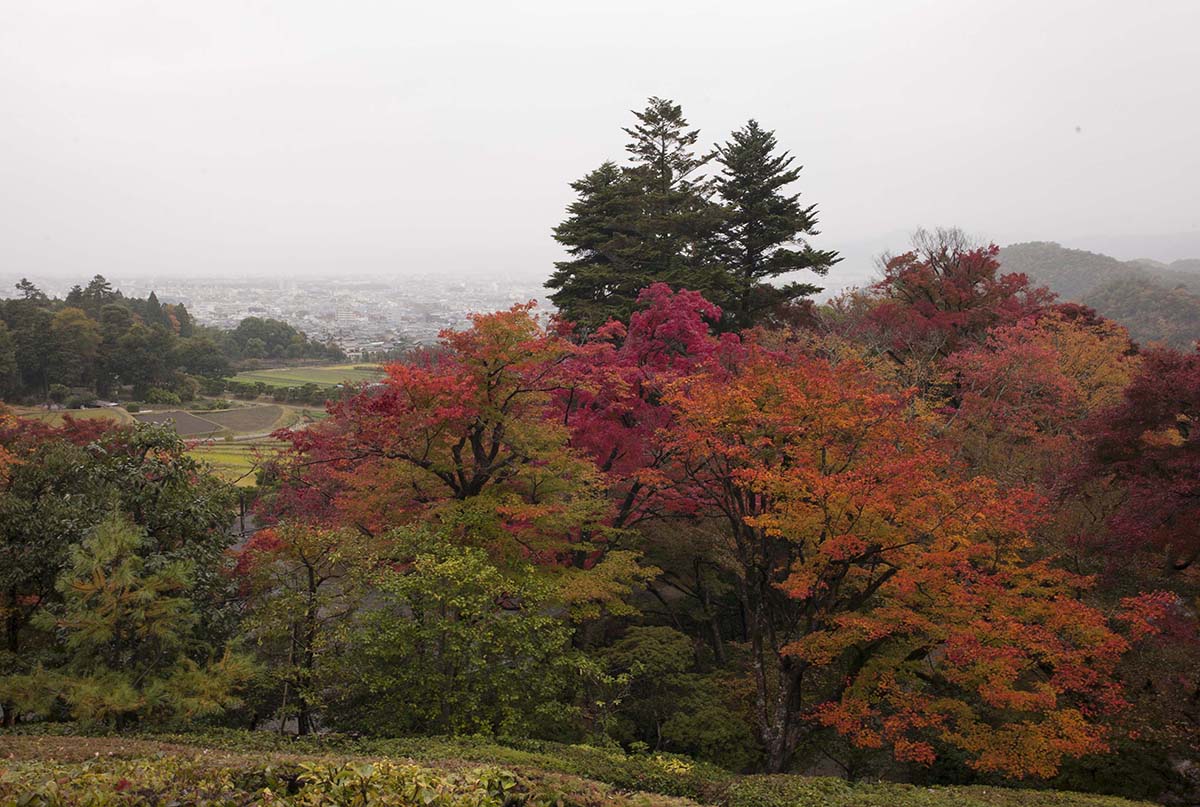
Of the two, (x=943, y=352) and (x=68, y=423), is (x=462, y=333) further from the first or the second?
(x=943, y=352)

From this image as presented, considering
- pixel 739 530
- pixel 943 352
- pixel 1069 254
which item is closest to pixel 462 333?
pixel 739 530

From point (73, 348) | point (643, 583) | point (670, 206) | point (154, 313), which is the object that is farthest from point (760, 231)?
point (154, 313)

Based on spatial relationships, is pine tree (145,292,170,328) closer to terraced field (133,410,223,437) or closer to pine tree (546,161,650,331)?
terraced field (133,410,223,437)

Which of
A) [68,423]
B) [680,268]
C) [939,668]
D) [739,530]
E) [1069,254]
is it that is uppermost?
[1069,254]

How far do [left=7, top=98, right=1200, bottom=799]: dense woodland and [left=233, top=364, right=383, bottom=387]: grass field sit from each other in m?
Result: 54.7

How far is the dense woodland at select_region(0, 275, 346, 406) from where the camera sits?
48.7 m

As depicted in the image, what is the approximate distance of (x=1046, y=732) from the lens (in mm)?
9727

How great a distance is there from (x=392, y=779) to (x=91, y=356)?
6275 centimetres

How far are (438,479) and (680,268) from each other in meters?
14.9

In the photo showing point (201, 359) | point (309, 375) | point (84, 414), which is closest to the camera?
point (84, 414)

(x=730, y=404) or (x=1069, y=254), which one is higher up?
(x=1069, y=254)

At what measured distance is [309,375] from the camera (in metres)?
75.9

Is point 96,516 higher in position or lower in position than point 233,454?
higher

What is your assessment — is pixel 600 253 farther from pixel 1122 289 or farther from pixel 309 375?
pixel 1122 289
